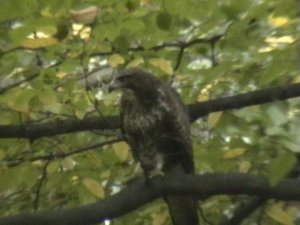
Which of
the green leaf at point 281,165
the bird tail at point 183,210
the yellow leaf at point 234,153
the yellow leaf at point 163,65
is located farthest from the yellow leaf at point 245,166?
the green leaf at point 281,165

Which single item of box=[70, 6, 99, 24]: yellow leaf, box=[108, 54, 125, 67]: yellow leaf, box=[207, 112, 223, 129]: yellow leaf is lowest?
box=[207, 112, 223, 129]: yellow leaf

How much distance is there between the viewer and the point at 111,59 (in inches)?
147

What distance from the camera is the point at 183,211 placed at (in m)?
3.90

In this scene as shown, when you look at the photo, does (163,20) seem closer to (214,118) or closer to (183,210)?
(214,118)

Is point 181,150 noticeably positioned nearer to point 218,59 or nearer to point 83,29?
point 218,59

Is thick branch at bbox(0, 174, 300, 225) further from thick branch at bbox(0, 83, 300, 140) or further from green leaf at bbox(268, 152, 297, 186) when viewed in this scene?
thick branch at bbox(0, 83, 300, 140)

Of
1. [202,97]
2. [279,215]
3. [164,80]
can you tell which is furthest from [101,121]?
[279,215]

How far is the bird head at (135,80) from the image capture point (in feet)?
12.6

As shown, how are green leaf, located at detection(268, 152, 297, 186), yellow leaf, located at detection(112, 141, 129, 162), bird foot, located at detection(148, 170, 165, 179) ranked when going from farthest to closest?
1. yellow leaf, located at detection(112, 141, 129, 162)
2. bird foot, located at detection(148, 170, 165, 179)
3. green leaf, located at detection(268, 152, 297, 186)

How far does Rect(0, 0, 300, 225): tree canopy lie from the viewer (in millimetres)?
3230

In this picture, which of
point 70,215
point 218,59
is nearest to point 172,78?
point 218,59

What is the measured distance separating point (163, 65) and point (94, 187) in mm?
679

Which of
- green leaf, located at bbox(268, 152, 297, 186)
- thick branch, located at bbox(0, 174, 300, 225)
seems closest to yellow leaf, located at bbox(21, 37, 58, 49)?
thick branch, located at bbox(0, 174, 300, 225)

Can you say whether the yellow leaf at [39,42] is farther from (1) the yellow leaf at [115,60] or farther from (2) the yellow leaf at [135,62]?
(2) the yellow leaf at [135,62]
